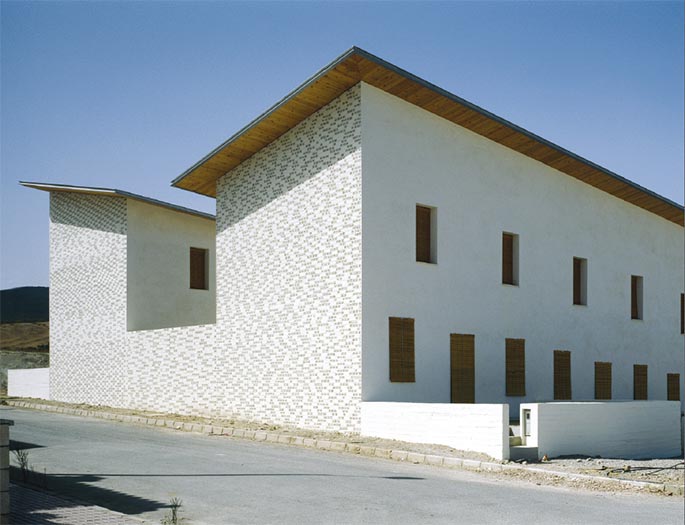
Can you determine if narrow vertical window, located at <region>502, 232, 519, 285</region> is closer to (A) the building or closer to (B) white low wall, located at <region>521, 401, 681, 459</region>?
(A) the building

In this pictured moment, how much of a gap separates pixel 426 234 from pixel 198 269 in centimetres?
1145

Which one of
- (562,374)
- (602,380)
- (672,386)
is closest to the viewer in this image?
(562,374)

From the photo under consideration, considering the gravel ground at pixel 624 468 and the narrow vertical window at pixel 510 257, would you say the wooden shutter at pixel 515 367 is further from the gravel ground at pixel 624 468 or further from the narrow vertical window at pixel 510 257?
the gravel ground at pixel 624 468

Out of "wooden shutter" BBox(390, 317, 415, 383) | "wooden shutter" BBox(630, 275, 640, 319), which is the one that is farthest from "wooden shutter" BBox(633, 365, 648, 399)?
"wooden shutter" BBox(390, 317, 415, 383)

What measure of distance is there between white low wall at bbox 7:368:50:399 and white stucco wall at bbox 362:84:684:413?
15472 millimetres

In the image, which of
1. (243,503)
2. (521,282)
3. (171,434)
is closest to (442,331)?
(521,282)

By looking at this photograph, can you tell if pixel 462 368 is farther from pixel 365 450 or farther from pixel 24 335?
pixel 24 335

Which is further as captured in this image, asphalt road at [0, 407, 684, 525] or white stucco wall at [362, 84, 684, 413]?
white stucco wall at [362, 84, 684, 413]

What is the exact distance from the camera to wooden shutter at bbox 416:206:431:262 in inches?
762

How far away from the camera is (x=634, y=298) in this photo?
2772cm

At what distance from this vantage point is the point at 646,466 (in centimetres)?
1423

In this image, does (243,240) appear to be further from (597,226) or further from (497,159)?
(597,226)

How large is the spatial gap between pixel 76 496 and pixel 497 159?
603 inches

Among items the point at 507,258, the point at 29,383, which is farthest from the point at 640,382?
the point at 29,383
